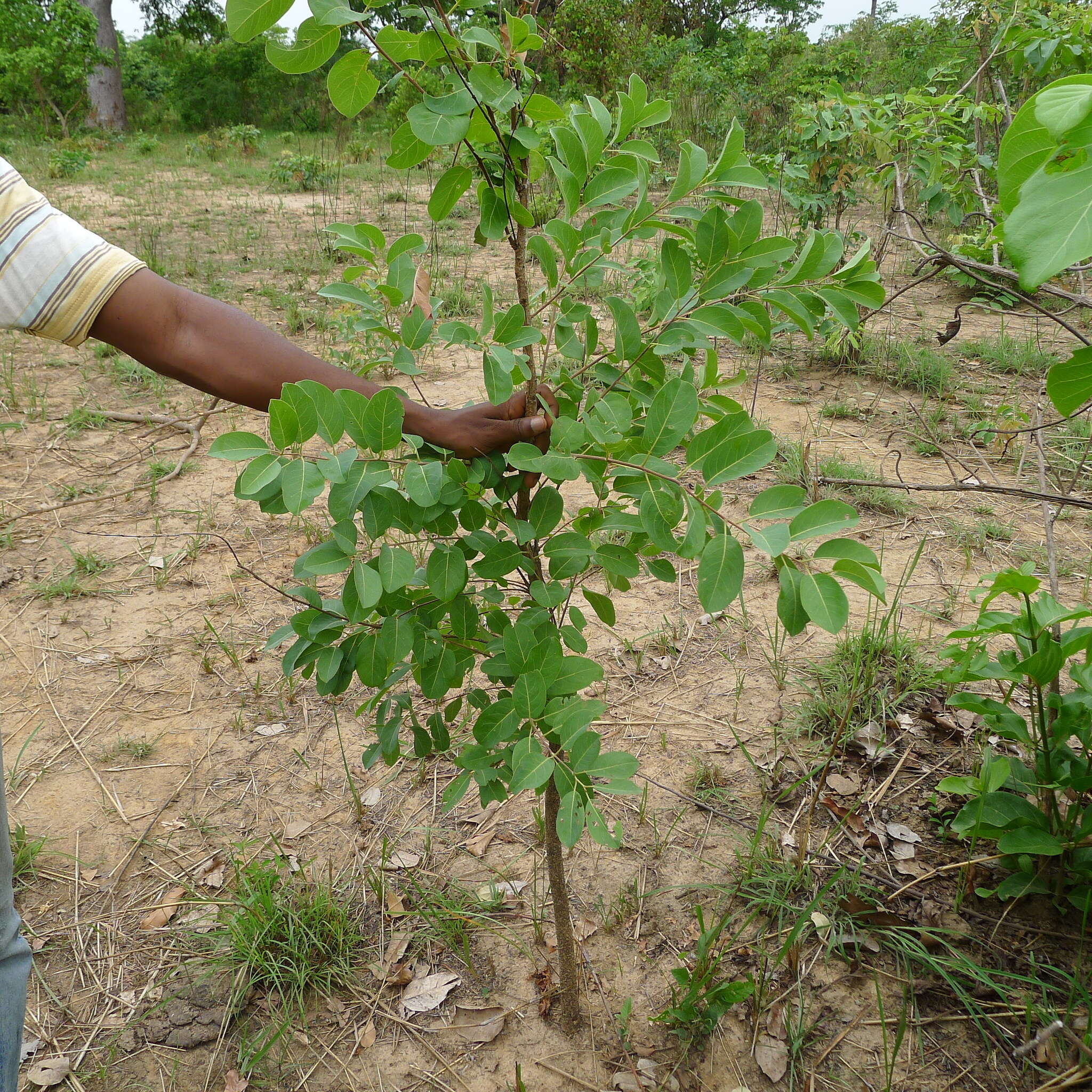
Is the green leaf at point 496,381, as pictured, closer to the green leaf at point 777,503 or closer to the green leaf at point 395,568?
the green leaf at point 395,568

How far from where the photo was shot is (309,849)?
1997 millimetres

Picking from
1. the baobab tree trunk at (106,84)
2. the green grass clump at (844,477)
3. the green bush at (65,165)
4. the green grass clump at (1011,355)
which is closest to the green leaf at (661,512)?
the green grass clump at (844,477)

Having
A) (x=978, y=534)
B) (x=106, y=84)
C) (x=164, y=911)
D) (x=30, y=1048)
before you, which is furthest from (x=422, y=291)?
(x=106, y=84)

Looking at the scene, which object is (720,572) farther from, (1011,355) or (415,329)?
(1011,355)

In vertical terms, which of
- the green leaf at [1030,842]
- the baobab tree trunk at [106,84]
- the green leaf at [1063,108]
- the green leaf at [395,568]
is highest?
the baobab tree trunk at [106,84]

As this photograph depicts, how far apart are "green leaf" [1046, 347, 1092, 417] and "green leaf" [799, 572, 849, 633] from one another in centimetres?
28

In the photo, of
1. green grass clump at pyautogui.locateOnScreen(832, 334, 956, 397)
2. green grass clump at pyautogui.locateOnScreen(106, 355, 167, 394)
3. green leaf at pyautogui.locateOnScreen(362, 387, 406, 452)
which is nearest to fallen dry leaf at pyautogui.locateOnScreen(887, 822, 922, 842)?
green leaf at pyautogui.locateOnScreen(362, 387, 406, 452)

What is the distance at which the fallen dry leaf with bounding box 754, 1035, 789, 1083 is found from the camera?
4.84 feet

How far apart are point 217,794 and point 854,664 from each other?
1.75m

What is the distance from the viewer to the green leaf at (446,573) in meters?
1.10

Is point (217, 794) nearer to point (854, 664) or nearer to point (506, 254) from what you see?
point (854, 664)

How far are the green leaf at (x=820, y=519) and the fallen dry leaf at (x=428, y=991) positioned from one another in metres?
1.26

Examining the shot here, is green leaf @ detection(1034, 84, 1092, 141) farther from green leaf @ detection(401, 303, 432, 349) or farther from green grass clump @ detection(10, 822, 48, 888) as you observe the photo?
green grass clump @ detection(10, 822, 48, 888)

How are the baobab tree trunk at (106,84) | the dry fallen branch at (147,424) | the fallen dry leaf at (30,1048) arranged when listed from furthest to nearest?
the baobab tree trunk at (106,84) → the dry fallen branch at (147,424) → the fallen dry leaf at (30,1048)
